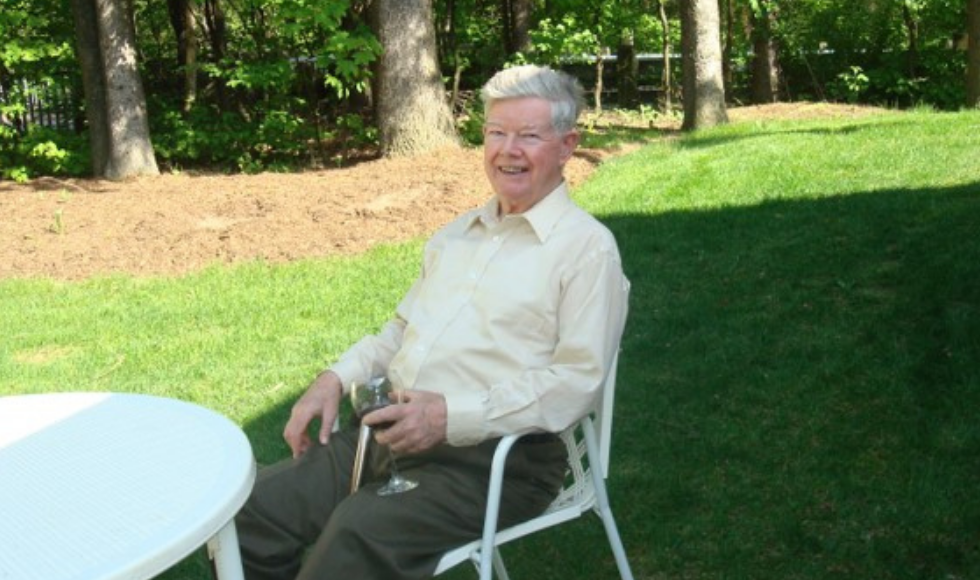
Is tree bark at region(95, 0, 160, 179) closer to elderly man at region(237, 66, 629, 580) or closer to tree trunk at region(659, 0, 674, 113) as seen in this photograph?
tree trunk at region(659, 0, 674, 113)

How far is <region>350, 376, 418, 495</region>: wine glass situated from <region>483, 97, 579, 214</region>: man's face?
23.7 inches

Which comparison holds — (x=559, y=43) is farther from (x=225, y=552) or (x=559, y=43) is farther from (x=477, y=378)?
(x=225, y=552)

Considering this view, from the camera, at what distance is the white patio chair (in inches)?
89.0

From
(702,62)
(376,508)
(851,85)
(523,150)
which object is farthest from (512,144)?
(851,85)

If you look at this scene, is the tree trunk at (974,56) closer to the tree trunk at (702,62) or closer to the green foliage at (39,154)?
the tree trunk at (702,62)

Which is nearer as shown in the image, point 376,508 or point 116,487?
point 116,487

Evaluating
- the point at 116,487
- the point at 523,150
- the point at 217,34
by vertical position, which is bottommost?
the point at 116,487

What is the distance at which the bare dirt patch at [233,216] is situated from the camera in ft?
23.6

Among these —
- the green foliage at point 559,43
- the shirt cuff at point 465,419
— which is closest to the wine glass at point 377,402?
the shirt cuff at point 465,419

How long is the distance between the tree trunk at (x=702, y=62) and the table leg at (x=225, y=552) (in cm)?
928

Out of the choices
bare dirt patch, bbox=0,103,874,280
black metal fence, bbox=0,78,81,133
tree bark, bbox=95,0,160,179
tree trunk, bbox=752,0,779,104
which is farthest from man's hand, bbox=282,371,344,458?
tree trunk, bbox=752,0,779,104

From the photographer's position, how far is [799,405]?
4.15 meters

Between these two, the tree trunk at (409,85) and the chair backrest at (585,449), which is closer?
the chair backrest at (585,449)

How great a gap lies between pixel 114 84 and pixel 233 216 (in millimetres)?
2725
